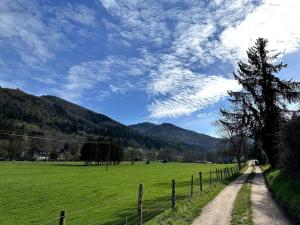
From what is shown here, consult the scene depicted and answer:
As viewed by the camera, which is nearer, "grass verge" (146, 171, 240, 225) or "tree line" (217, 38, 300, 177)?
"grass verge" (146, 171, 240, 225)

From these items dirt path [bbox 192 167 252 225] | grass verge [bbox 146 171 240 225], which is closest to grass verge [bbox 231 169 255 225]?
dirt path [bbox 192 167 252 225]

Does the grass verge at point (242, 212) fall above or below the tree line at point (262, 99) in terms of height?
below

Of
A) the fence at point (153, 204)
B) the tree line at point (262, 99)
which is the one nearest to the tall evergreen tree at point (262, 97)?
the tree line at point (262, 99)

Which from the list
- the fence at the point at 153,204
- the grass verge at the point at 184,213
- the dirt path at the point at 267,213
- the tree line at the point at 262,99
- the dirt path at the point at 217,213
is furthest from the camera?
the tree line at the point at 262,99

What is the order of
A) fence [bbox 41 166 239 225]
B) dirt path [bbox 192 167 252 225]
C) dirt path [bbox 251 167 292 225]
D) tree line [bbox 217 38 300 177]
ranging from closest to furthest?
fence [bbox 41 166 239 225]
dirt path [bbox 251 167 292 225]
dirt path [bbox 192 167 252 225]
tree line [bbox 217 38 300 177]

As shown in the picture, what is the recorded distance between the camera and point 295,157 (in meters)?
24.9

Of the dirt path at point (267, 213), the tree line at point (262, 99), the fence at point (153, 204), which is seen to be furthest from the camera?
the tree line at point (262, 99)

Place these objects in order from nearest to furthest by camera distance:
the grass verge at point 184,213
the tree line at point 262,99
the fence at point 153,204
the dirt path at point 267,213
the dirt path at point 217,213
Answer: the fence at point 153,204 < the grass verge at point 184,213 < the dirt path at point 267,213 < the dirt path at point 217,213 < the tree line at point 262,99

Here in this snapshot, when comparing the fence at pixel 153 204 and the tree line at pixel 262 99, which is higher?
the tree line at pixel 262 99

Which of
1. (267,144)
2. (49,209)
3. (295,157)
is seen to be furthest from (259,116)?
(49,209)

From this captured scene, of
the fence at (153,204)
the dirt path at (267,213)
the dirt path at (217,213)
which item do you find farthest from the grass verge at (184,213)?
the dirt path at (267,213)

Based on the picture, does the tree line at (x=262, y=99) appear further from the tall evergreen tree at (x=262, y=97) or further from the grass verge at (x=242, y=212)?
the grass verge at (x=242, y=212)

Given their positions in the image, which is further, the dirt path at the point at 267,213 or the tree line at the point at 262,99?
the tree line at the point at 262,99

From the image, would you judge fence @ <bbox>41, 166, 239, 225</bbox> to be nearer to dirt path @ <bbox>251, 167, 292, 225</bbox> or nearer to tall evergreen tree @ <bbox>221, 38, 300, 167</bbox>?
dirt path @ <bbox>251, 167, 292, 225</bbox>
